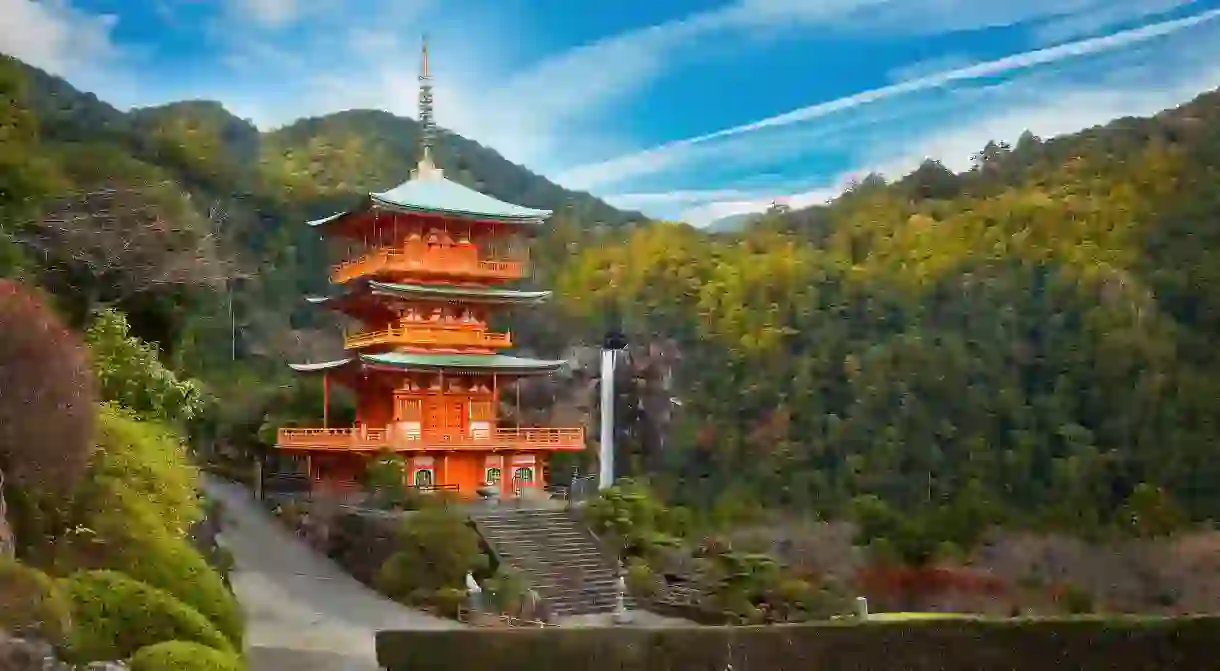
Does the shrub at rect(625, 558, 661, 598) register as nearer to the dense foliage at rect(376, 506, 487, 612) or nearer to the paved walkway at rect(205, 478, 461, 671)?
the dense foliage at rect(376, 506, 487, 612)

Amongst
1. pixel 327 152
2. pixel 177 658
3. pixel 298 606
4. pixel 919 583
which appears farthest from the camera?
pixel 327 152

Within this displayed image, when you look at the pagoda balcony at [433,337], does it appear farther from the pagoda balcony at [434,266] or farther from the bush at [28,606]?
the bush at [28,606]

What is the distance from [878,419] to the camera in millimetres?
28406

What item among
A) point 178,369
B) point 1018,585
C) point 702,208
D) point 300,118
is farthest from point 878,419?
point 300,118

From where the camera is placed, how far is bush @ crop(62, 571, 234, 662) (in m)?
7.20

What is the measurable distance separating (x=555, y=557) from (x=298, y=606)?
12.1 feet

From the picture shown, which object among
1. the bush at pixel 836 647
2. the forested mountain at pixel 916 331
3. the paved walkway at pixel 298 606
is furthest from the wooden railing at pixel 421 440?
the bush at pixel 836 647

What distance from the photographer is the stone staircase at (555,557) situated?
49.2 feet

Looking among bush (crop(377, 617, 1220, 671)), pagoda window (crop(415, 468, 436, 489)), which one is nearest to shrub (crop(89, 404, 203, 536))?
bush (crop(377, 617, 1220, 671))

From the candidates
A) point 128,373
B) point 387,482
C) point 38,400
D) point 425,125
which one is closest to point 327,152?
point 425,125

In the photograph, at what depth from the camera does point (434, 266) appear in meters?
19.7

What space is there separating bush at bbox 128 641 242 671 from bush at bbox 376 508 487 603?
24.9 ft

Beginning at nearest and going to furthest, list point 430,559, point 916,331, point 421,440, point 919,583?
point 430,559
point 421,440
point 919,583
point 916,331

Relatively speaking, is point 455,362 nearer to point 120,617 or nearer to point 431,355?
point 431,355
